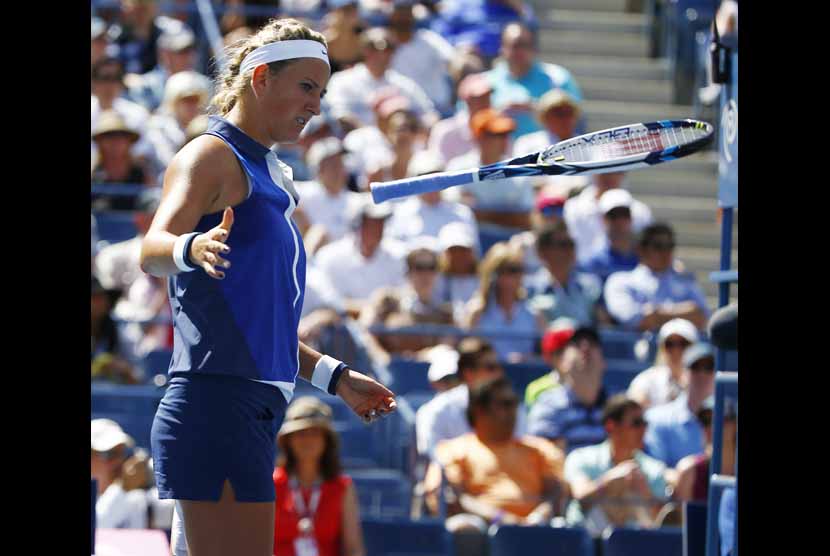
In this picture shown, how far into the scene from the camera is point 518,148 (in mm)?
11586

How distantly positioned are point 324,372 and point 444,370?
4.67 meters

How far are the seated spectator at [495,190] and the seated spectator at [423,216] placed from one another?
1.25 ft

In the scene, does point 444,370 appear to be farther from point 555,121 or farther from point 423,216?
point 555,121

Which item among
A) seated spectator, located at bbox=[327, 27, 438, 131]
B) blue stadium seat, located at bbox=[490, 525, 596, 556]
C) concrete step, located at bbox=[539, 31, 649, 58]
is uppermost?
concrete step, located at bbox=[539, 31, 649, 58]

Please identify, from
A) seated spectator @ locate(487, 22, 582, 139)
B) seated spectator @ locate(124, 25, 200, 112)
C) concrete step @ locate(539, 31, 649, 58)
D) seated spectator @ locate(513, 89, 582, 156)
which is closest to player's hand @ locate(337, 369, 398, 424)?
seated spectator @ locate(513, 89, 582, 156)

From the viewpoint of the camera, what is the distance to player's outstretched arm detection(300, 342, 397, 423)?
4.04 meters

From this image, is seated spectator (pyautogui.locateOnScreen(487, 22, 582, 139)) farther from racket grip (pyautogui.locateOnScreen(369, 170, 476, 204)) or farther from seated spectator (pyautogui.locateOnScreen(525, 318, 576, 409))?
racket grip (pyautogui.locateOnScreen(369, 170, 476, 204))

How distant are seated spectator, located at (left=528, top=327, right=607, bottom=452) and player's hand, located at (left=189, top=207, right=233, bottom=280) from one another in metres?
5.30

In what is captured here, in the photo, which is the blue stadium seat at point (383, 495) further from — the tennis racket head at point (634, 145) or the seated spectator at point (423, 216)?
the tennis racket head at point (634, 145)

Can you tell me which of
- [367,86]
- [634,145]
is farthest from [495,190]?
[634,145]
